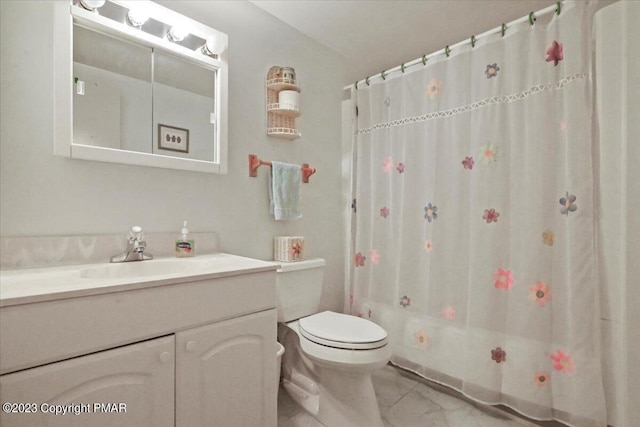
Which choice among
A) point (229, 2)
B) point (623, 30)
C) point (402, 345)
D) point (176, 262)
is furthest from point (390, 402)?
point (229, 2)

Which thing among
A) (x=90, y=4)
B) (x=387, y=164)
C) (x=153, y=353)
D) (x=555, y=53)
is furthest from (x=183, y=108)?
(x=555, y=53)

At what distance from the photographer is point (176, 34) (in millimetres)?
1388

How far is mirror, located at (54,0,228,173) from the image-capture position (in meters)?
1.15

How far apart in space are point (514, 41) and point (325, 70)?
3.68ft

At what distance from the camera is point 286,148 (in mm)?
1874

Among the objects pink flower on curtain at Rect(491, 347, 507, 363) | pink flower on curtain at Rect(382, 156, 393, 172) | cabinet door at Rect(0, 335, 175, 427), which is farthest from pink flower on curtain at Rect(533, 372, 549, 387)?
cabinet door at Rect(0, 335, 175, 427)

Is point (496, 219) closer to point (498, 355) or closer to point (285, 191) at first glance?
point (498, 355)

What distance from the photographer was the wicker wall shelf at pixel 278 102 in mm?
1734

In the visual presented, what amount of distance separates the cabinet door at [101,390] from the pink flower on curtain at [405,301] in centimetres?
136

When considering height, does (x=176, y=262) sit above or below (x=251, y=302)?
above

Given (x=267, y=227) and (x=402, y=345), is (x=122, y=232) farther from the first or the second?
(x=402, y=345)

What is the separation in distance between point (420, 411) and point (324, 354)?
2.30ft

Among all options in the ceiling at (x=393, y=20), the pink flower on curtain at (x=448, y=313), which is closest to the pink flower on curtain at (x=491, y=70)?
the ceiling at (x=393, y=20)

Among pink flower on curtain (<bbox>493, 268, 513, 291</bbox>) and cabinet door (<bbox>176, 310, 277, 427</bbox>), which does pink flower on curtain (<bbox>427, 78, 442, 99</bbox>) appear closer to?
pink flower on curtain (<bbox>493, 268, 513, 291</bbox>)
